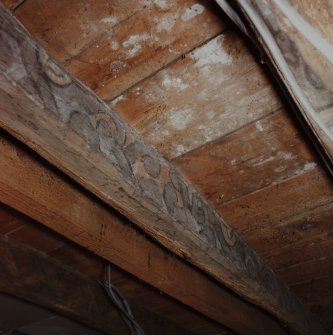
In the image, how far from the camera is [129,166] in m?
0.87

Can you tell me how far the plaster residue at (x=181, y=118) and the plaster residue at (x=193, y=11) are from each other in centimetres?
26

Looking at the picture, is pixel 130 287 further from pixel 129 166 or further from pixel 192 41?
pixel 192 41

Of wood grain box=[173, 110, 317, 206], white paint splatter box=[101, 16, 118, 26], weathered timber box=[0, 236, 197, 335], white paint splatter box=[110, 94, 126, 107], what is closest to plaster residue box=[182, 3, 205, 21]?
white paint splatter box=[101, 16, 118, 26]

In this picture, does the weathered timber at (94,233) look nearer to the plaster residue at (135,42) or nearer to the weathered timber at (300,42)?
the plaster residue at (135,42)

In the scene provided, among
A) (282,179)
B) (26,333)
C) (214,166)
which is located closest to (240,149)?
(214,166)

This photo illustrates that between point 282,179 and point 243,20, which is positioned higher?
point 282,179

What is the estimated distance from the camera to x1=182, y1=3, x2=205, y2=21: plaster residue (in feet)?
2.42

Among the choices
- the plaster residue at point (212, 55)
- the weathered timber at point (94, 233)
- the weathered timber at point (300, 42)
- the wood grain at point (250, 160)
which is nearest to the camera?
the weathered timber at point (300, 42)

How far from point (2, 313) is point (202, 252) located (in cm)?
150

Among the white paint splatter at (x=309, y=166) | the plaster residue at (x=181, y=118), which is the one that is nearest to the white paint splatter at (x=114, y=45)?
the plaster residue at (x=181, y=118)

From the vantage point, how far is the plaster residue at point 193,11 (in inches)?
29.0

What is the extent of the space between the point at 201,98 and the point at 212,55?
0.42 feet

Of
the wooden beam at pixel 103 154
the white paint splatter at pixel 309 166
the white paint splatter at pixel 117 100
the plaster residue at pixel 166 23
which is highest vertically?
the white paint splatter at pixel 309 166

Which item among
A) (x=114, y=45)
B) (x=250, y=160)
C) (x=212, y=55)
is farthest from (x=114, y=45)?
(x=250, y=160)
